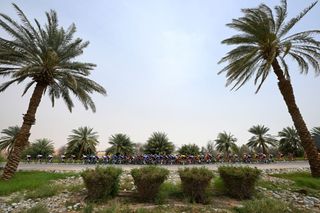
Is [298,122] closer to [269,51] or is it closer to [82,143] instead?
[269,51]

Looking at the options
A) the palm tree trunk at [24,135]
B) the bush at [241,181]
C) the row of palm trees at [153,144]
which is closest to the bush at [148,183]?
the bush at [241,181]

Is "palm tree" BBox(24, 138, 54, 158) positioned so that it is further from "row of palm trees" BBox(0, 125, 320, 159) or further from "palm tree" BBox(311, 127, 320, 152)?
"palm tree" BBox(311, 127, 320, 152)

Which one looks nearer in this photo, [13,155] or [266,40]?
[13,155]

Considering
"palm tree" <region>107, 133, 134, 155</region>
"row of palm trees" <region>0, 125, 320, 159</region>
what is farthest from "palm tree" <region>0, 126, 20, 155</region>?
"palm tree" <region>107, 133, 134, 155</region>

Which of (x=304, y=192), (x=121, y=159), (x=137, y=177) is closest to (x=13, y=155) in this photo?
(x=137, y=177)

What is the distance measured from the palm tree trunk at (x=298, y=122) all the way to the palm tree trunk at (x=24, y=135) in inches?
685

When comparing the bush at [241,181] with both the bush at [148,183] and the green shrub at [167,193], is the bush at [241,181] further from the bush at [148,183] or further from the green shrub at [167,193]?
the bush at [148,183]

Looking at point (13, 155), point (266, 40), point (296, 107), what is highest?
point (266, 40)

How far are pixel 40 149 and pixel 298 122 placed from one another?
4384 cm

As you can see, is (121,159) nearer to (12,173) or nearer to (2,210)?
(12,173)

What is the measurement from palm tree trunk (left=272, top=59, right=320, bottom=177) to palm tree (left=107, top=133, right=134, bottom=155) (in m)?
32.5

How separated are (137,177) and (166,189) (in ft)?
6.28

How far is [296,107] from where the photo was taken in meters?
17.5

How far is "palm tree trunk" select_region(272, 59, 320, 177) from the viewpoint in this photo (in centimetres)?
1638
